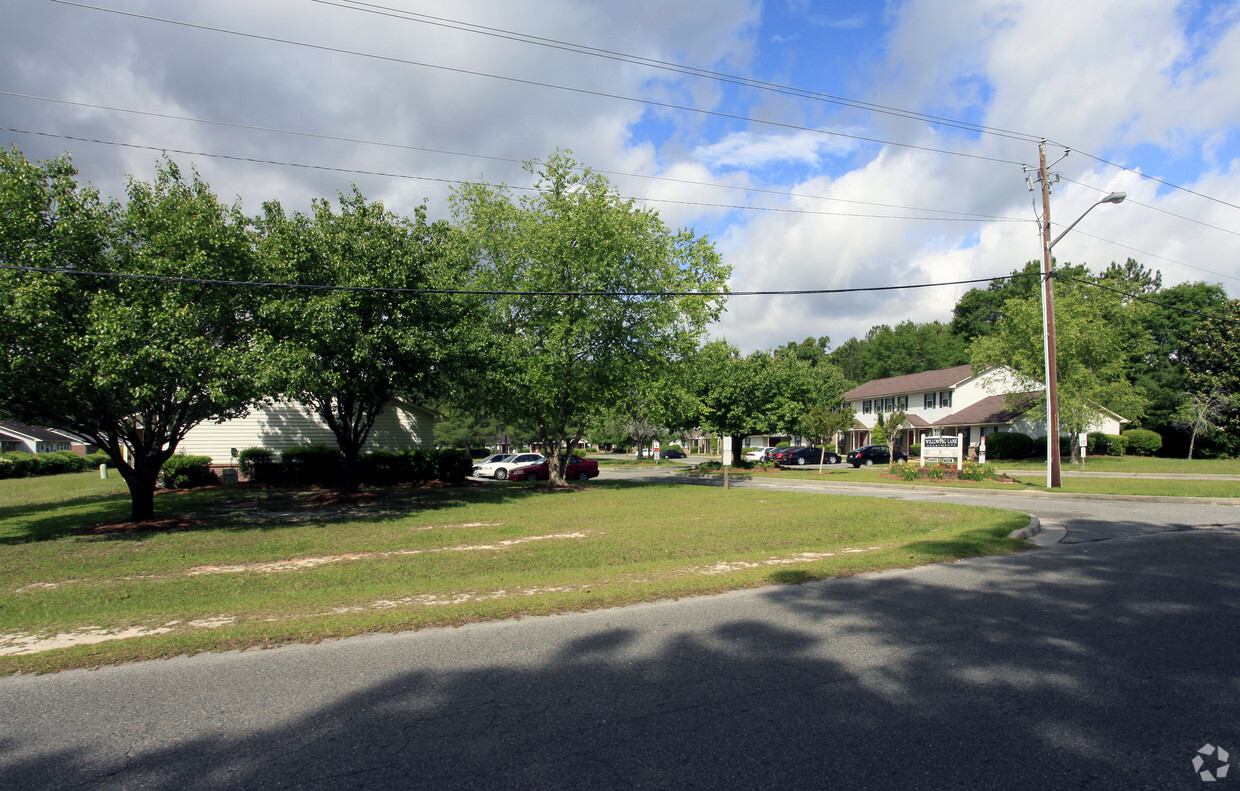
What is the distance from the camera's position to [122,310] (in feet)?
41.5

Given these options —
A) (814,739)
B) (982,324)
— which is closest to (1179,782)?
(814,739)

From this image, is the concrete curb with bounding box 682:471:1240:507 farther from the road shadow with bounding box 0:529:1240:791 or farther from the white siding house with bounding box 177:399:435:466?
the white siding house with bounding box 177:399:435:466

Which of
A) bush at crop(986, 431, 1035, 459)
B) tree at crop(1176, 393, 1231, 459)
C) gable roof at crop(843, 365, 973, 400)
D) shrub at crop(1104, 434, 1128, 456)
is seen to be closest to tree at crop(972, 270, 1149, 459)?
bush at crop(986, 431, 1035, 459)

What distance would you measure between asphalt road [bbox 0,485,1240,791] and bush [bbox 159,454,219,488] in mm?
23872

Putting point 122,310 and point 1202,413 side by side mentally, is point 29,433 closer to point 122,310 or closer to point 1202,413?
point 122,310

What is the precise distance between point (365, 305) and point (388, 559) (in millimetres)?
9013

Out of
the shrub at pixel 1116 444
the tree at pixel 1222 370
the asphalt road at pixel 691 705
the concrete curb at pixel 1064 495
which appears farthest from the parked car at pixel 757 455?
the asphalt road at pixel 691 705

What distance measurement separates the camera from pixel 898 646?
5930 millimetres

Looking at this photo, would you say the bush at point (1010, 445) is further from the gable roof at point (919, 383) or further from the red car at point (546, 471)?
the red car at point (546, 471)

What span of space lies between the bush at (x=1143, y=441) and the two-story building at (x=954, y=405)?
138 cm

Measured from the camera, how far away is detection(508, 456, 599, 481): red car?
1342 inches

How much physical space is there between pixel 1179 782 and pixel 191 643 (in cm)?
757

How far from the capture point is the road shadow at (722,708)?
3736 millimetres

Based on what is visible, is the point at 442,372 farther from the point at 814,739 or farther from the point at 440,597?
the point at 814,739
